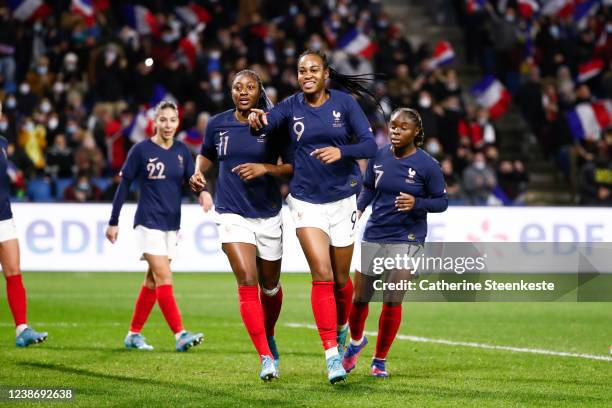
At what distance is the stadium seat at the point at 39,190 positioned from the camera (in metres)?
20.6

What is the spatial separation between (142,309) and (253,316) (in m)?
2.81

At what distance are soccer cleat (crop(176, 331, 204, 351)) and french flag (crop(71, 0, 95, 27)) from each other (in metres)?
15.5

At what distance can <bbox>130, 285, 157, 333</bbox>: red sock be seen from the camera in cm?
1124

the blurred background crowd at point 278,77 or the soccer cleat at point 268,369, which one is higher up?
the blurred background crowd at point 278,77

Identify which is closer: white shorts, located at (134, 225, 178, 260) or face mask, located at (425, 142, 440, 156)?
white shorts, located at (134, 225, 178, 260)

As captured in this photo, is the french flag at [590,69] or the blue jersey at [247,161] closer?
the blue jersey at [247,161]

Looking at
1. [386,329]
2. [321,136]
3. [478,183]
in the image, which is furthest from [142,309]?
[478,183]

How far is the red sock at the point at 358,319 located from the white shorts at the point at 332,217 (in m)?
0.78

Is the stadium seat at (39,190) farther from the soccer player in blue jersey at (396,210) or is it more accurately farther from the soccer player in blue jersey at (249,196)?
the soccer player in blue jersey at (396,210)

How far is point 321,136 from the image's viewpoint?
864cm

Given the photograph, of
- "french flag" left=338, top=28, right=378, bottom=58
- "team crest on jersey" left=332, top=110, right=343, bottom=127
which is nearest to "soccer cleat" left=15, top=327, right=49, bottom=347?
"team crest on jersey" left=332, top=110, right=343, bottom=127

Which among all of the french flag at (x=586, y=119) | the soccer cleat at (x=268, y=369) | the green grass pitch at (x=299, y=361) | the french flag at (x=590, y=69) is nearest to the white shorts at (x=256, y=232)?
the soccer cleat at (x=268, y=369)

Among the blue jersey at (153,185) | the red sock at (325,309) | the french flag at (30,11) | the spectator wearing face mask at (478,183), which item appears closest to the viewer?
the red sock at (325,309)

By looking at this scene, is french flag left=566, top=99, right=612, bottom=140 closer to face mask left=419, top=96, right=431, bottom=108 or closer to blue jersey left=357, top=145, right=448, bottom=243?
face mask left=419, top=96, right=431, bottom=108
